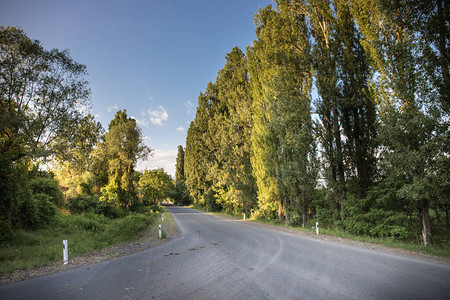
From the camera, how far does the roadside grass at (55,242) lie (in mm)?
7636

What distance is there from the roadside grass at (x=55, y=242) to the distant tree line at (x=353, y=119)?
10.4 metres

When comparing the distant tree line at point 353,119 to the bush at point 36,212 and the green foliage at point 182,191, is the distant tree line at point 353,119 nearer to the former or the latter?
the bush at point 36,212

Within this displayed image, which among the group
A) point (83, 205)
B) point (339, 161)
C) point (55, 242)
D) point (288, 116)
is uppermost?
point (288, 116)

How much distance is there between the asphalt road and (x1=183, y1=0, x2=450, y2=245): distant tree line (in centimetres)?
425

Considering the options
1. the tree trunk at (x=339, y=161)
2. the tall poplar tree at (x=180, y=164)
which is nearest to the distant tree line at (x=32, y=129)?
the tree trunk at (x=339, y=161)

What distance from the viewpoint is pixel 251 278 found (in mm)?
5004

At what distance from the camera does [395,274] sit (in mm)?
5188

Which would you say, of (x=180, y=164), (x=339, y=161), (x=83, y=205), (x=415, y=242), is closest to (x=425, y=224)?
(x=415, y=242)

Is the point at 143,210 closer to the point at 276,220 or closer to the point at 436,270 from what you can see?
the point at 276,220

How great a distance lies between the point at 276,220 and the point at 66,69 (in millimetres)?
18273

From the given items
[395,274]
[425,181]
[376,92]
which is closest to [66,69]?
[376,92]

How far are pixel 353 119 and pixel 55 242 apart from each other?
56.0ft

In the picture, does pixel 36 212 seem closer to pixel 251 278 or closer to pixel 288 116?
pixel 251 278

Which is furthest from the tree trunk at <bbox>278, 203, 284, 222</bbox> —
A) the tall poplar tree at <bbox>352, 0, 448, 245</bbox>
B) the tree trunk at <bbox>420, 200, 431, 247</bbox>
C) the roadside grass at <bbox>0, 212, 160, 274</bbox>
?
the roadside grass at <bbox>0, 212, 160, 274</bbox>
